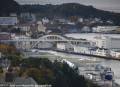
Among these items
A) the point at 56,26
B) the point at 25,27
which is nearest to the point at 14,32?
the point at 25,27

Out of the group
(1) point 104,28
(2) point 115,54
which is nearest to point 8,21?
(1) point 104,28

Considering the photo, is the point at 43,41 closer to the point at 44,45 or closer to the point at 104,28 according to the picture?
the point at 44,45

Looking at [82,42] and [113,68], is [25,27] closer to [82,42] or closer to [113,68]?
[82,42]

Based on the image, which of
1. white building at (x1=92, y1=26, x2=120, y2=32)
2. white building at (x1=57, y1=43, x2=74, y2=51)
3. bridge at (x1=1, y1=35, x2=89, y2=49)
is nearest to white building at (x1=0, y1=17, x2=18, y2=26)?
bridge at (x1=1, y1=35, x2=89, y2=49)

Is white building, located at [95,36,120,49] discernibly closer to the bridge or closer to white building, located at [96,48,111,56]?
white building, located at [96,48,111,56]

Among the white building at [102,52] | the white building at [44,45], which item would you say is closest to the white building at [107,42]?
the white building at [102,52]

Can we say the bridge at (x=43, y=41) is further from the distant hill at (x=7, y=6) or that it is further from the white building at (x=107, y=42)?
the distant hill at (x=7, y=6)

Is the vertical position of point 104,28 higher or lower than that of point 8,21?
lower
